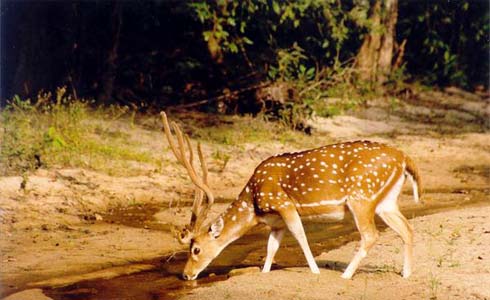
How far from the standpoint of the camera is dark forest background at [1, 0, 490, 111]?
17.2 meters

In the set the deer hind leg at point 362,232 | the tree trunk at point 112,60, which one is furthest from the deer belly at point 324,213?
the tree trunk at point 112,60

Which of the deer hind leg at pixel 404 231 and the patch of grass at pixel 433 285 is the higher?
the deer hind leg at pixel 404 231

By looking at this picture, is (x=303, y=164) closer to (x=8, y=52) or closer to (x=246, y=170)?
(x=246, y=170)

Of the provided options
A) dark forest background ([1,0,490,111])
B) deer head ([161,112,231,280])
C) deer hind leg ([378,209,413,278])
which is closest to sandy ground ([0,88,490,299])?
deer hind leg ([378,209,413,278])

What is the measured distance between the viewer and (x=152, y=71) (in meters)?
18.8

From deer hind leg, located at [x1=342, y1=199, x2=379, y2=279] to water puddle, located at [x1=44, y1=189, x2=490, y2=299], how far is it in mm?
1096

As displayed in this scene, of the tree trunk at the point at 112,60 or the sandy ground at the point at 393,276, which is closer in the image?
the sandy ground at the point at 393,276

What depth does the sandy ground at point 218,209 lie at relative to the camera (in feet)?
26.1

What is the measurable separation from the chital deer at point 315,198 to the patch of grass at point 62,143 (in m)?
4.09

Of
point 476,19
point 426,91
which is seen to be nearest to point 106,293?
point 426,91

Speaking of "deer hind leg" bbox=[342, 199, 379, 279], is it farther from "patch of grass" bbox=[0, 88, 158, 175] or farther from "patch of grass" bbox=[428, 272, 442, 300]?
"patch of grass" bbox=[0, 88, 158, 175]

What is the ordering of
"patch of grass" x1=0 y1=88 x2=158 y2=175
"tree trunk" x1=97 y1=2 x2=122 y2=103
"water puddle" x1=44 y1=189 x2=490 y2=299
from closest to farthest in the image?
"water puddle" x1=44 y1=189 x2=490 y2=299 → "patch of grass" x1=0 y1=88 x2=158 y2=175 → "tree trunk" x1=97 y1=2 x2=122 y2=103

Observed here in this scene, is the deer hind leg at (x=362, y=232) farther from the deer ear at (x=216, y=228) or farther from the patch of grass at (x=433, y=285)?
the deer ear at (x=216, y=228)

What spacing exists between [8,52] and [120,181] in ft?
22.2
